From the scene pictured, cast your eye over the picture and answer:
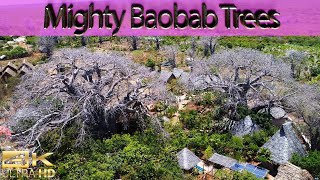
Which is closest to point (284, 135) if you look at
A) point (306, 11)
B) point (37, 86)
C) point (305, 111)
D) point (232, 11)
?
point (305, 111)

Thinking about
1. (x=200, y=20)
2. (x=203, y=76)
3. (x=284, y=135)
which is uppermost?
(x=200, y=20)

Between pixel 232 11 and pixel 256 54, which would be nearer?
pixel 232 11

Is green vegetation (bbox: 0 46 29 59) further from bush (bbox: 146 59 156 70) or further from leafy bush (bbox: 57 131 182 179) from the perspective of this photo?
leafy bush (bbox: 57 131 182 179)

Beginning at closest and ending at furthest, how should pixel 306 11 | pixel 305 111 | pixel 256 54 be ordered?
pixel 305 111, pixel 256 54, pixel 306 11

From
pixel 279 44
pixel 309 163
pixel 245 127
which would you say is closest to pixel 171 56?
pixel 279 44

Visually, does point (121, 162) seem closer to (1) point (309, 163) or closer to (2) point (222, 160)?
(2) point (222, 160)

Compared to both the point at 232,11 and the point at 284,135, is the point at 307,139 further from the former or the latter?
the point at 232,11
